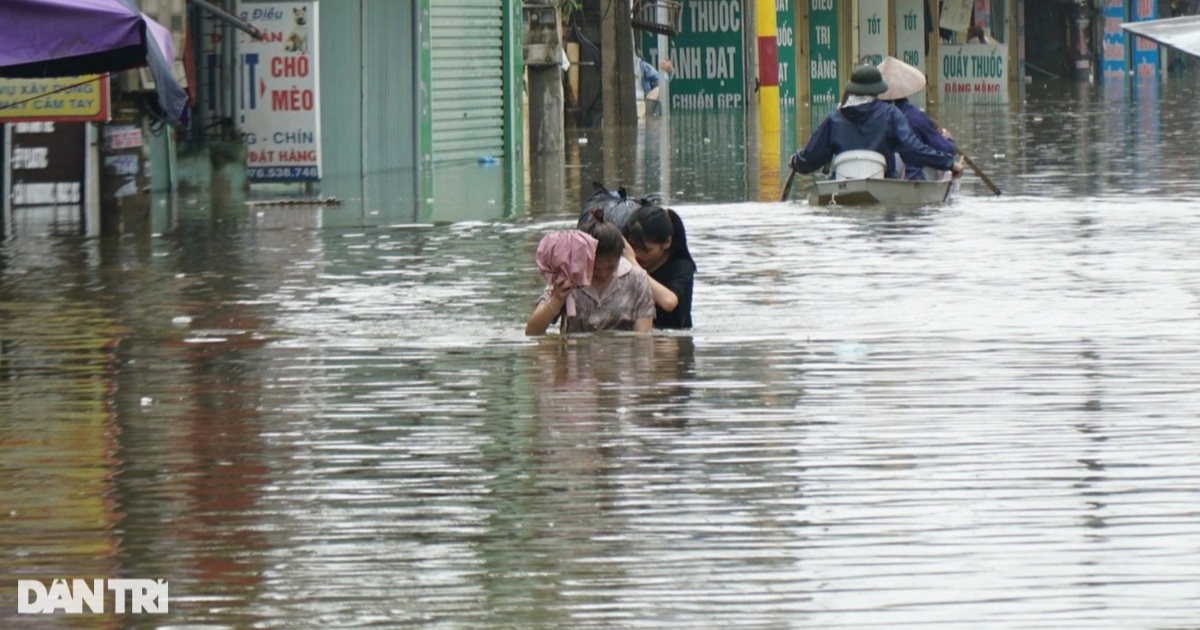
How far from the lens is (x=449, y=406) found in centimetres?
827

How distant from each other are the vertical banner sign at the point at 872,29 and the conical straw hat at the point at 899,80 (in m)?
31.1

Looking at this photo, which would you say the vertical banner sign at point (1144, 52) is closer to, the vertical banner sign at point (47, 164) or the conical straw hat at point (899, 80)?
the conical straw hat at point (899, 80)

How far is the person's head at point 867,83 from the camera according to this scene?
16812 mm

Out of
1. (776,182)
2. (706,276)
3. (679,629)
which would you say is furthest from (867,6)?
(679,629)

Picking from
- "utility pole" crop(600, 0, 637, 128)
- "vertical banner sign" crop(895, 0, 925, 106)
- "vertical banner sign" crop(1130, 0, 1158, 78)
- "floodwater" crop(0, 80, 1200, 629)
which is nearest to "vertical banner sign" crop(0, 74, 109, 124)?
"floodwater" crop(0, 80, 1200, 629)

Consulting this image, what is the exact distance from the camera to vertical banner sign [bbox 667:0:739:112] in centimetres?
4266

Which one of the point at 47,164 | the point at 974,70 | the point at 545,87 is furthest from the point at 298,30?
the point at 974,70

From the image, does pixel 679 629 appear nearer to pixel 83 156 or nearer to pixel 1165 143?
pixel 83 156

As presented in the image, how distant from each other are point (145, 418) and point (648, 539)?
2645 mm

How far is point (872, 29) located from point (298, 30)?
3116cm

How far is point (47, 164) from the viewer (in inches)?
651

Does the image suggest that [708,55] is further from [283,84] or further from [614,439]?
[614,439]

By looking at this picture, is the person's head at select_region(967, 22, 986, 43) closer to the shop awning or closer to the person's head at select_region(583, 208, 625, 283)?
the shop awning

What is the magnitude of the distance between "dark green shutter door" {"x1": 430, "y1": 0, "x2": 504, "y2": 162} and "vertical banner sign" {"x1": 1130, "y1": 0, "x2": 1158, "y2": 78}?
36113 millimetres
